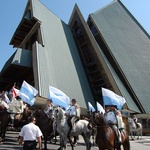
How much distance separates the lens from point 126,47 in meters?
31.0

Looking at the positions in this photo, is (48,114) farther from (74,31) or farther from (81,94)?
(74,31)

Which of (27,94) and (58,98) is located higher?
(27,94)

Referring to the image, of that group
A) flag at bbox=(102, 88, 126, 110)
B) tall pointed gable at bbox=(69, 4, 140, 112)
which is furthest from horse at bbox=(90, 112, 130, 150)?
tall pointed gable at bbox=(69, 4, 140, 112)

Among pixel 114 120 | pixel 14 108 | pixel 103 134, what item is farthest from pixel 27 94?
pixel 103 134

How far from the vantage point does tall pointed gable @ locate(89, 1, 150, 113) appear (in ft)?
83.9

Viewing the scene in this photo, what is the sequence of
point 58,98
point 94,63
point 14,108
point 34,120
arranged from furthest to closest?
point 94,63 → point 14,108 → point 58,98 → point 34,120

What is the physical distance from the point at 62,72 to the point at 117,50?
351 inches

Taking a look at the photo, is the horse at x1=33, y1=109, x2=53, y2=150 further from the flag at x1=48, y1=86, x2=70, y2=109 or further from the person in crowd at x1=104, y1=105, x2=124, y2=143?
the person in crowd at x1=104, y1=105, x2=124, y2=143

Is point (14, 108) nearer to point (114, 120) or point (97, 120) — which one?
point (97, 120)

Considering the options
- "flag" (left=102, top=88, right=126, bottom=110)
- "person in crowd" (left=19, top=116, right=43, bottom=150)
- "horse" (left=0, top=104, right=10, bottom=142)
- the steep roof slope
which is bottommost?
"person in crowd" (left=19, top=116, right=43, bottom=150)

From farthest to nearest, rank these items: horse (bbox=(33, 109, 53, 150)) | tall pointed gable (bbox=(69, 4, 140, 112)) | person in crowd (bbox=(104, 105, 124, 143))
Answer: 1. tall pointed gable (bbox=(69, 4, 140, 112))
2. horse (bbox=(33, 109, 53, 150))
3. person in crowd (bbox=(104, 105, 124, 143))

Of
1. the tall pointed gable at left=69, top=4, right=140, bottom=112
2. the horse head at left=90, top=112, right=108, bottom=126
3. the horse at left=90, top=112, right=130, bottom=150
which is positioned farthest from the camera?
the tall pointed gable at left=69, top=4, right=140, bottom=112

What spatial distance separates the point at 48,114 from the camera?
37.6 ft

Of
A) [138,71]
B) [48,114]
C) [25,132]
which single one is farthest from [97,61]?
[25,132]
